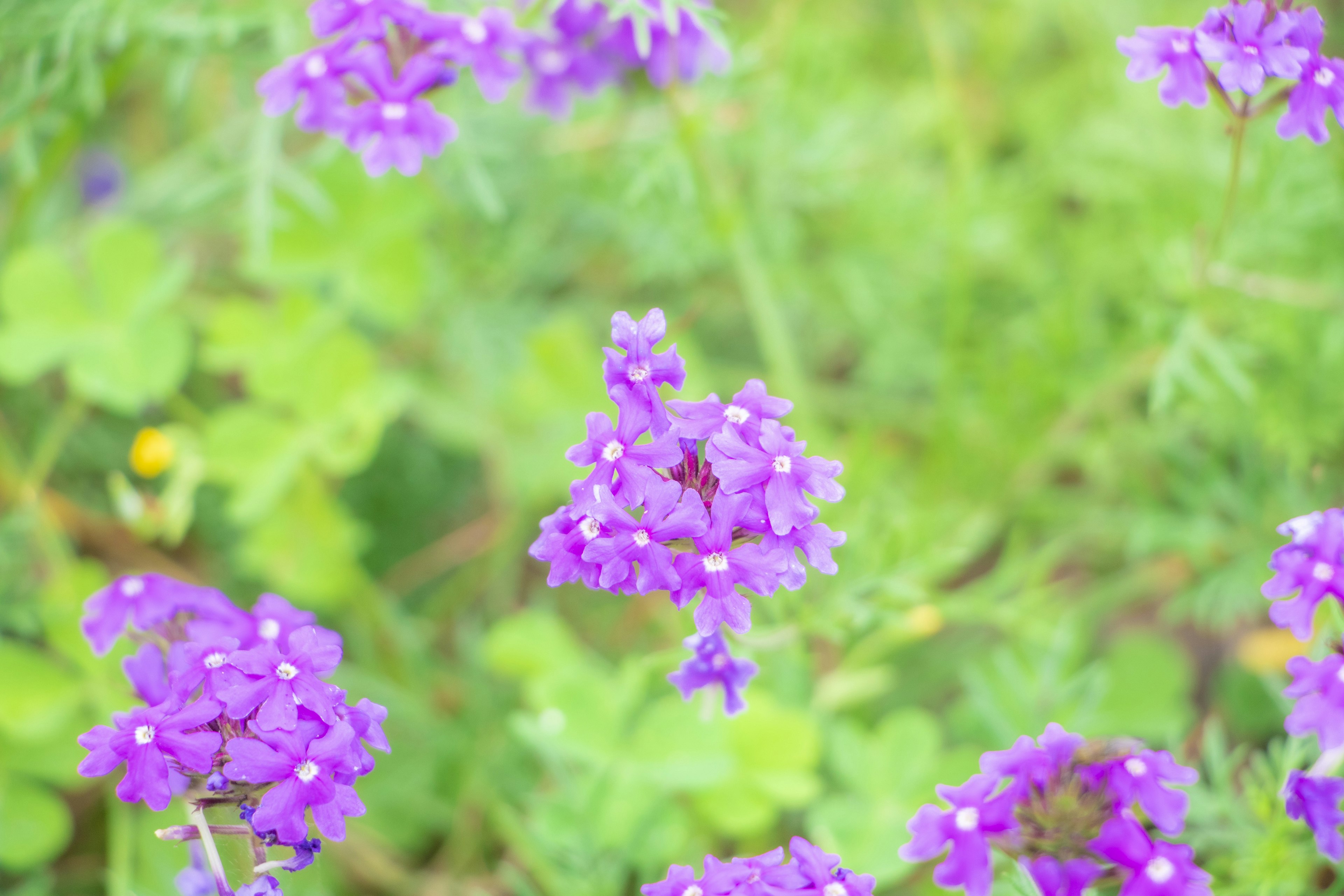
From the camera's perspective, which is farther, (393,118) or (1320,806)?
(393,118)

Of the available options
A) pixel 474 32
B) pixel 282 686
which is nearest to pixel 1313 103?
pixel 474 32

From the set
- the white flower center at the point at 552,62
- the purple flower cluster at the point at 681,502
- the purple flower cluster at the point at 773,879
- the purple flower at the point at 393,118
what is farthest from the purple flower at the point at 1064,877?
the white flower center at the point at 552,62

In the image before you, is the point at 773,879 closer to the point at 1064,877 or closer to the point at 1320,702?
the point at 1064,877

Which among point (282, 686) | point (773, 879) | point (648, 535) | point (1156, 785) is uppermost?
point (648, 535)

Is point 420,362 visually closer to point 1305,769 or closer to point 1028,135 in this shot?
point 1028,135

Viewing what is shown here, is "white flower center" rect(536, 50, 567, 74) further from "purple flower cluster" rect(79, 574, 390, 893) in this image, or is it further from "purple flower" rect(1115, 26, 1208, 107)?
"purple flower cluster" rect(79, 574, 390, 893)

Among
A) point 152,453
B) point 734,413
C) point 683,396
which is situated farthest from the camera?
point 683,396

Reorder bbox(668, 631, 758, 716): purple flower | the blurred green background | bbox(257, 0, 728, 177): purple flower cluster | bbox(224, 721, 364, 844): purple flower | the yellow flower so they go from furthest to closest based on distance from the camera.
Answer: the yellow flower
the blurred green background
bbox(257, 0, 728, 177): purple flower cluster
bbox(668, 631, 758, 716): purple flower
bbox(224, 721, 364, 844): purple flower

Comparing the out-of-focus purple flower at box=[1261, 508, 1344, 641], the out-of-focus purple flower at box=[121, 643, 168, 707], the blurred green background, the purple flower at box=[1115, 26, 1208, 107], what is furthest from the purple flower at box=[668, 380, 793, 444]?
the out-of-focus purple flower at box=[121, 643, 168, 707]
